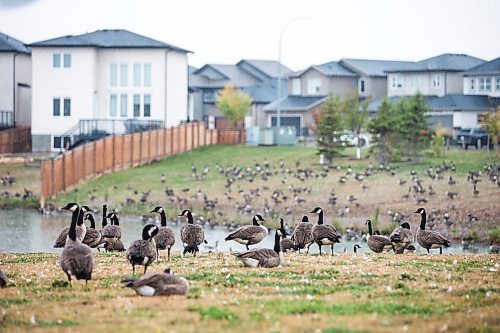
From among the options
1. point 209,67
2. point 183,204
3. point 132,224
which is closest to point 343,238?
point 132,224

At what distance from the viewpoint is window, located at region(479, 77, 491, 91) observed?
92.9m

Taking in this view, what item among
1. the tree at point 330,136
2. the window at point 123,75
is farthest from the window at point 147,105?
the tree at point 330,136

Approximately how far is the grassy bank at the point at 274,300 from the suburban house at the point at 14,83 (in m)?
64.3

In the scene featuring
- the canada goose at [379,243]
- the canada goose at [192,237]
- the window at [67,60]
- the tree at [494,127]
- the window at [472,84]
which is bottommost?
the canada goose at [379,243]

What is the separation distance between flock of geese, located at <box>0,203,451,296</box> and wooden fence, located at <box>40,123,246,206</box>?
27.2m

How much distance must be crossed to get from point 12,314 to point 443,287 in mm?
6965

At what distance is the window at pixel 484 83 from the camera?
9294 cm

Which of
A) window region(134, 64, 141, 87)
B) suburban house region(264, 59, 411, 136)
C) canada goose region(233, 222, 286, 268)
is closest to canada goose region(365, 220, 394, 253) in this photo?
canada goose region(233, 222, 286, 268)

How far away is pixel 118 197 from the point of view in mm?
55156

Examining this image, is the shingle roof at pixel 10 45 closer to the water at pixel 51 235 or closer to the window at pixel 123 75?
the window at pixel 123 75

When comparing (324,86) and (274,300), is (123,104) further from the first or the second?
(274,300)

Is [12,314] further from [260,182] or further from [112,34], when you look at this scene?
[112,34]

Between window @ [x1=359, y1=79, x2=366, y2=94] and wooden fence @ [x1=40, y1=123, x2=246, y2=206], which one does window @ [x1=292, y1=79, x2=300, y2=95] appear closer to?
window @ [x1=359, y1=79, x2=366, y2=94]

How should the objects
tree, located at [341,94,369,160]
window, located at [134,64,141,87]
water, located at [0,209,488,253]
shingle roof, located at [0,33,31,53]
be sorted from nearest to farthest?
1. water, located at [0,209,488,253]
2. tree, located at [341,94,369,160]
3. window, located at [134,64,141,87]
4. shingle roof, located at [0,33,31,53]
